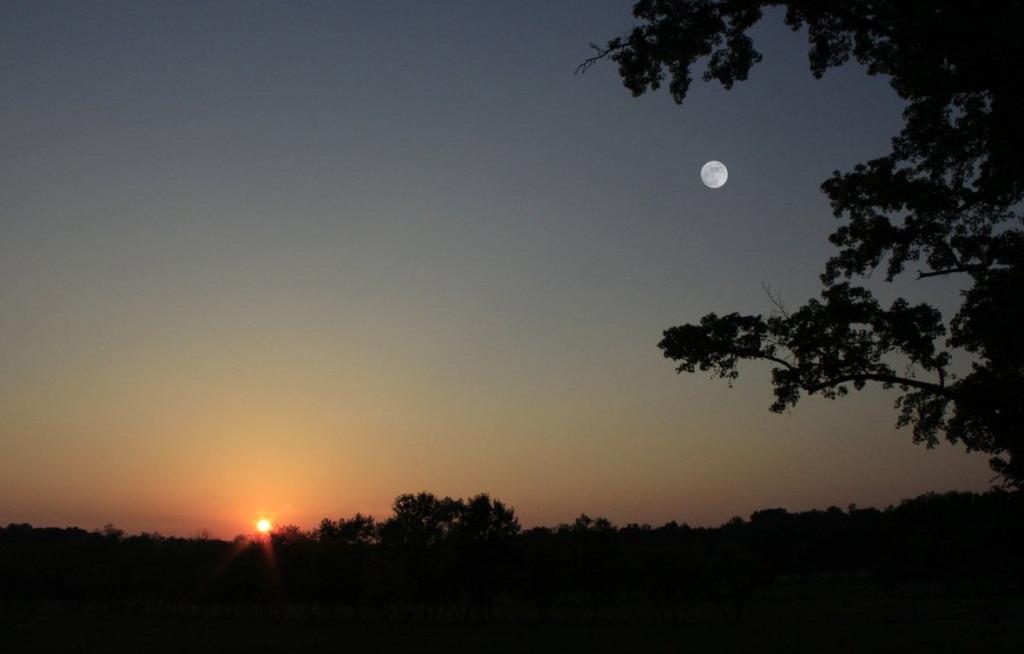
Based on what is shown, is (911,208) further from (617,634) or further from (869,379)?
(617,634)

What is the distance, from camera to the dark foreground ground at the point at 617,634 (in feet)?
174

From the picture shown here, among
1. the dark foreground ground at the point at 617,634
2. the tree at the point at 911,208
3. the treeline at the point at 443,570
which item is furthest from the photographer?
the treeline at the point at 443,570

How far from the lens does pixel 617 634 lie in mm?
69062

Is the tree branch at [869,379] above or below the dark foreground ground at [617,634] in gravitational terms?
above

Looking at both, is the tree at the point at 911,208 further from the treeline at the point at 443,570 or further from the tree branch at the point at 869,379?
the treeline at the point at 443,570

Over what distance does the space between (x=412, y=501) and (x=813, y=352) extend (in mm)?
99188

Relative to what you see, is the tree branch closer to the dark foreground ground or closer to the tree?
the tree

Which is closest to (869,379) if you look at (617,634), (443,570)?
(617,634)

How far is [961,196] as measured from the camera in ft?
45.7

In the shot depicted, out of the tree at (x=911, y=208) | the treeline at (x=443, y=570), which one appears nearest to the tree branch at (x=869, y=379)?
the tree at (x=911, y=208)

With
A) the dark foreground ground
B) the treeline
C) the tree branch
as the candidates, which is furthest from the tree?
the treeline

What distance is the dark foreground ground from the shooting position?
53.2 metres

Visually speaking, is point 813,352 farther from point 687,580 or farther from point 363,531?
point 363,531

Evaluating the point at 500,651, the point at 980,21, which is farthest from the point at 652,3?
the point at 500,651
